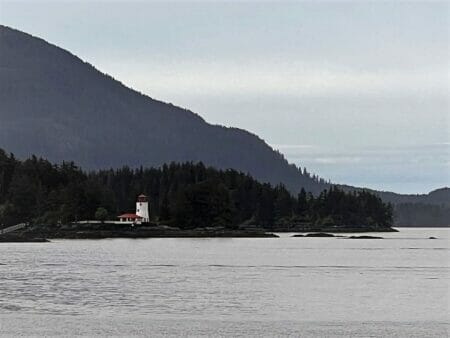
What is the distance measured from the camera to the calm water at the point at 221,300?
170ft

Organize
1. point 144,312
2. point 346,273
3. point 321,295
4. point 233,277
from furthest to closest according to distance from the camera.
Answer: point 346,273, point 233,277, point 321,295, point 144,312

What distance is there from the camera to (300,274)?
307 ft

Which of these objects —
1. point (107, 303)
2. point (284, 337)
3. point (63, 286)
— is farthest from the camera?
point (63, 286)

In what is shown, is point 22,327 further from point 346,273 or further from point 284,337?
point 346,273

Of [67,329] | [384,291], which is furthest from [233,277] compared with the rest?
[67,329]

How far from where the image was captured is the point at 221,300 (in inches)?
2586

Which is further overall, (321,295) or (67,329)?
(321,295)

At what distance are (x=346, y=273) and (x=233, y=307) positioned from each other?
3666cm

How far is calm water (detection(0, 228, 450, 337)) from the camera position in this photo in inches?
2040

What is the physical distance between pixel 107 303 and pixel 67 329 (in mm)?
12331

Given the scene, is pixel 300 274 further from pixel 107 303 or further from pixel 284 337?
pixel 284 337

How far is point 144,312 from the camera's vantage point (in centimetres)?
5803

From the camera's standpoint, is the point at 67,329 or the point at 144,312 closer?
the point at 67,329

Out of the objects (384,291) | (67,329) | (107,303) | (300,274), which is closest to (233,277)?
(300,274)
